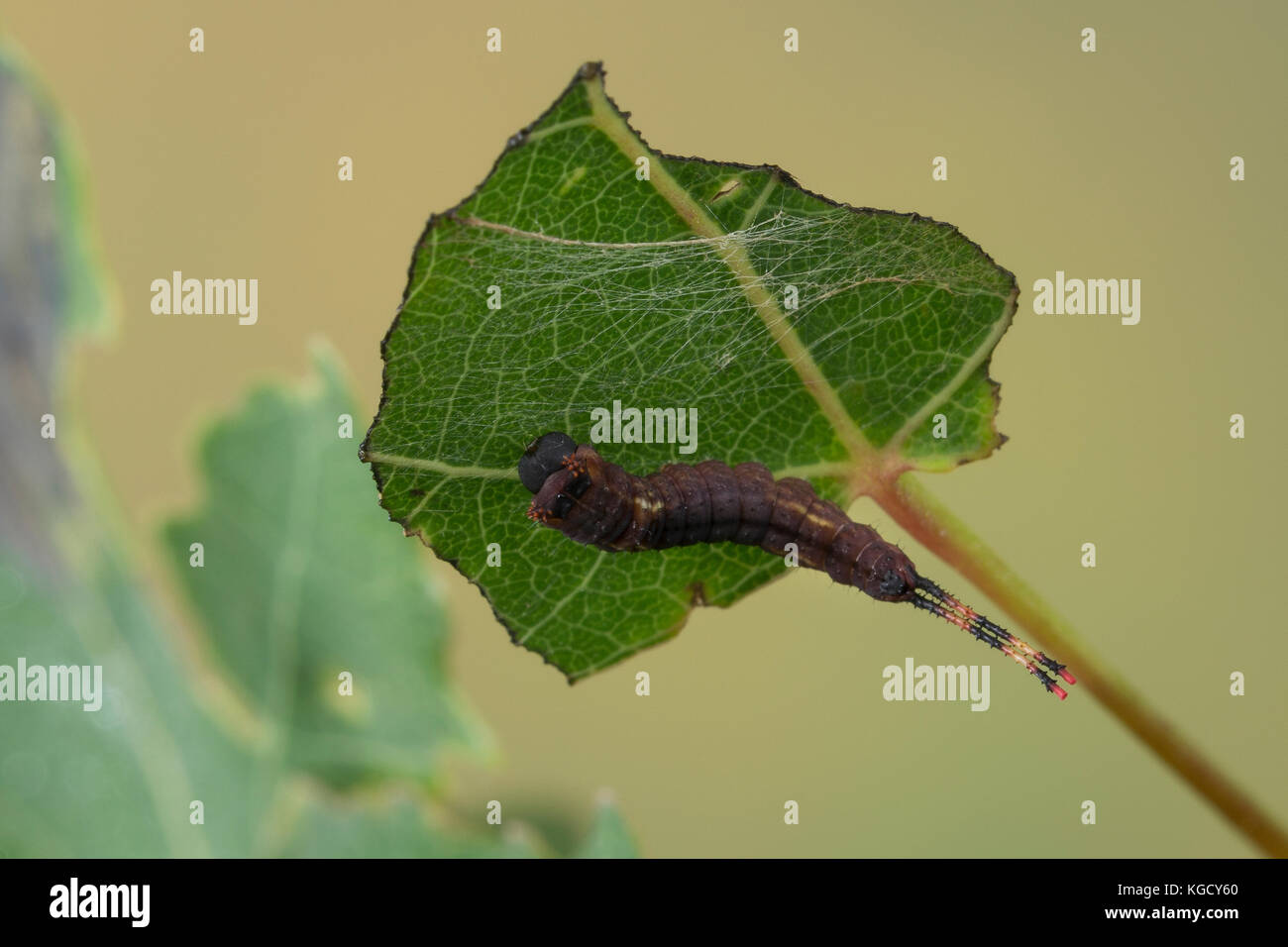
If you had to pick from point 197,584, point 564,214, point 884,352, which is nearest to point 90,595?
point 197,584

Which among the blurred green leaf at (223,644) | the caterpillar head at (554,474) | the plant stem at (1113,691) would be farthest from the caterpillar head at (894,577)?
the blurred green leaf at (223,644)

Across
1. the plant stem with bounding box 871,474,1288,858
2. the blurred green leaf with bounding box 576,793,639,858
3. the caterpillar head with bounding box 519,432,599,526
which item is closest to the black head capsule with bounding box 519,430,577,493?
the caterpillar head with bounding box 519,432,599,526

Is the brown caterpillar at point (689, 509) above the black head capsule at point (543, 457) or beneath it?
beneath

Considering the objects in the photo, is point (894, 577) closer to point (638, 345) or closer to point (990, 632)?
point (990, 632)

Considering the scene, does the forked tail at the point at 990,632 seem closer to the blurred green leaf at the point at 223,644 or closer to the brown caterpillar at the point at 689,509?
the brown caterpillar at the point at 689,509

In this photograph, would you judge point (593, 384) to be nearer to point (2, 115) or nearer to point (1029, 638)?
point (1029, 638)

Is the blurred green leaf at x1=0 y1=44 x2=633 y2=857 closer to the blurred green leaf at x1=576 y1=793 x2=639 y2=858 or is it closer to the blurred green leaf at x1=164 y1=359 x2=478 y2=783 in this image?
the blurred green leaf at x1=164 y1=359 x2=478 y2=783
